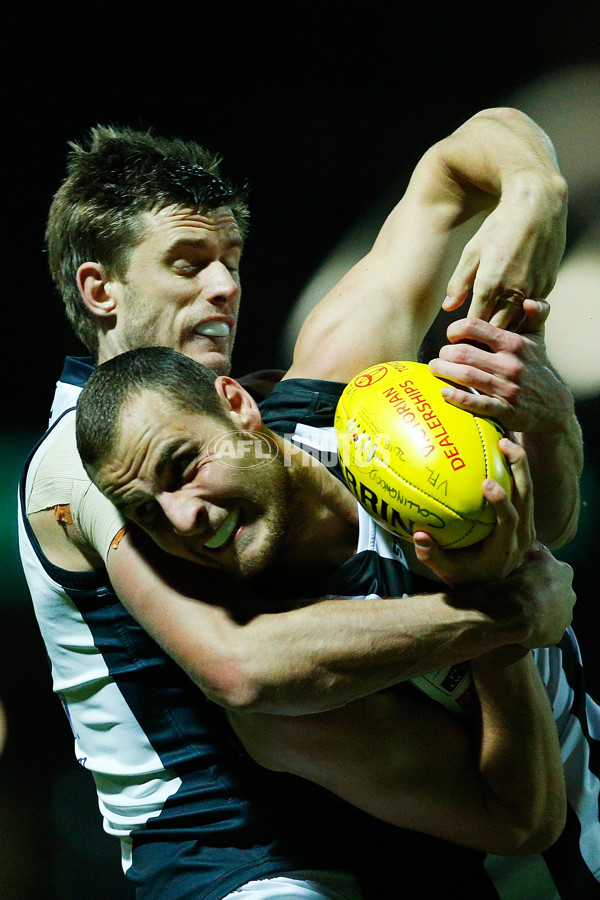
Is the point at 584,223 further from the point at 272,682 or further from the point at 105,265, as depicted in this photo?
the point at 272,682

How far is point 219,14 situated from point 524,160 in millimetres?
1182

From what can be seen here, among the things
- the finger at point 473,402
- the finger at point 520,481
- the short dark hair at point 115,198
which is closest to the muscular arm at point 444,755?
the finger at point 520,481

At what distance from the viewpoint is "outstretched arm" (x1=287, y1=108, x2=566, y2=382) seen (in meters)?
1.22

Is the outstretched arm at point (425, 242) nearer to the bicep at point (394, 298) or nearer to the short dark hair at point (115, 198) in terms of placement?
the bicep at point (394, 298)

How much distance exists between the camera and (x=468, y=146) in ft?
4.35

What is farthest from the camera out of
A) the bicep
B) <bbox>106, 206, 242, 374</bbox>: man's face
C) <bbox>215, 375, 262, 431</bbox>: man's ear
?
<bbox>106, 206, 242, 374</bbox>: man's face

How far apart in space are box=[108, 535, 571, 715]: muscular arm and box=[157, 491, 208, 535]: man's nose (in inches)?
3.1

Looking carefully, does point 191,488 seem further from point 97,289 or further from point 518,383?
point 97,289

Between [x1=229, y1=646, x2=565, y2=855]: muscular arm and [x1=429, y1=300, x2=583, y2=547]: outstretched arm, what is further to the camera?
[x1=229, y1=646, x2=565, y2=855]: muscular arm

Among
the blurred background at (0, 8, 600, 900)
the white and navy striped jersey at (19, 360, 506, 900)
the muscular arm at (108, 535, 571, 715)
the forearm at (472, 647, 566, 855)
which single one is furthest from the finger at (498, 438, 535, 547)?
the blurred background at (0, 8, 600, 900)

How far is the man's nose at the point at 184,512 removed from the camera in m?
1.06

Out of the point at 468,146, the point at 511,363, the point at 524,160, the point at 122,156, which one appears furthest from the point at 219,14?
the point at 511,363

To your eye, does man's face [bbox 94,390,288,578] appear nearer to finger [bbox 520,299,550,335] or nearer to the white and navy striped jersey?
the white and navy striped jersey

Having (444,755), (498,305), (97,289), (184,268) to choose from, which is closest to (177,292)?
(184,268)
